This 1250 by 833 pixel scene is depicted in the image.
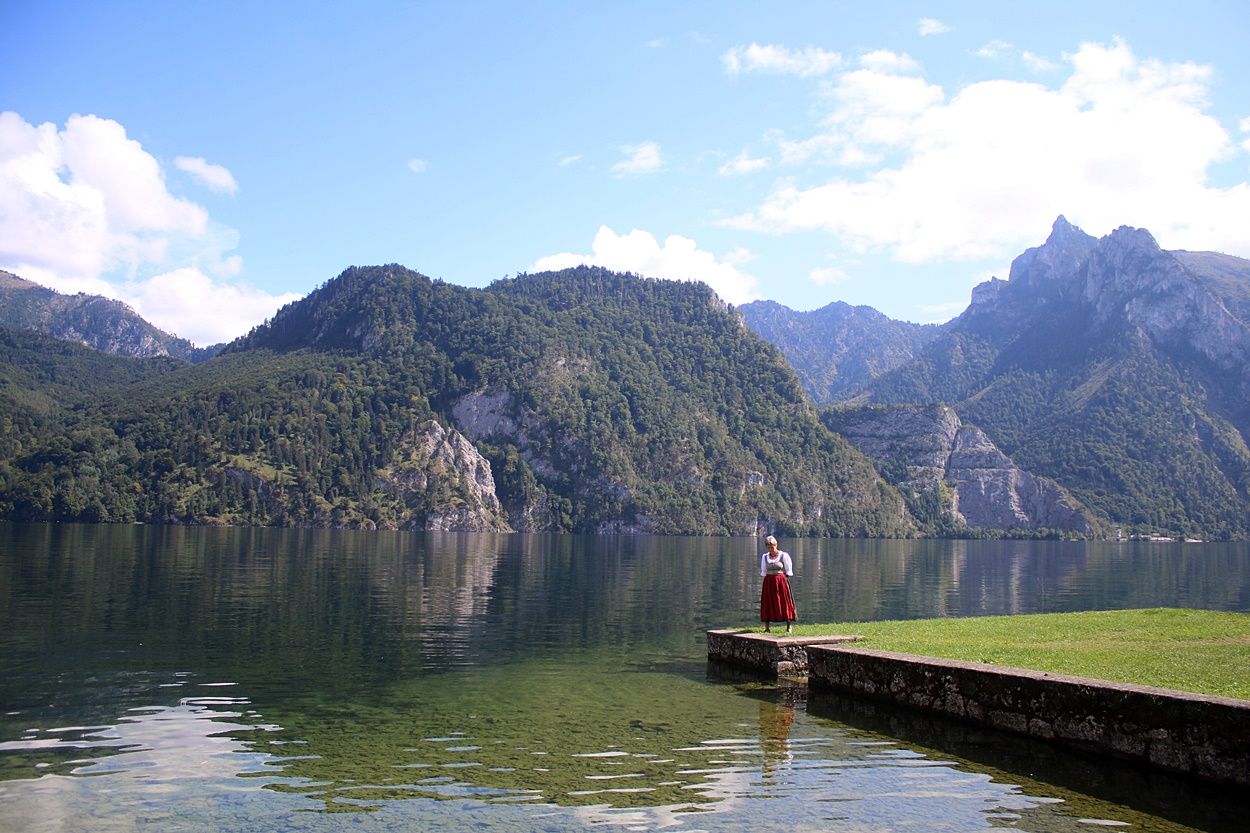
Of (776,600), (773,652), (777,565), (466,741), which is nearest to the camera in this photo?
(466,741)

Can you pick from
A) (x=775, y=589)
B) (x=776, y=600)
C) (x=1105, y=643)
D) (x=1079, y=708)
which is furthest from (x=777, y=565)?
(x=1079, y=708)

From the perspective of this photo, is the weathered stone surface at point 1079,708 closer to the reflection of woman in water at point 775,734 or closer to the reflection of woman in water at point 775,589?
the reflection of woman in water at point 775,734

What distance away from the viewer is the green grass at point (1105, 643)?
16.7m

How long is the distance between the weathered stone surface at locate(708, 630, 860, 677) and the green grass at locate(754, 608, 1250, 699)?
1118 mm

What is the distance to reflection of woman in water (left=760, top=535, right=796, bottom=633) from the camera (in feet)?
84.0

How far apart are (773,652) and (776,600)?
10.2 feet

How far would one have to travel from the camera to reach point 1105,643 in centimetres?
2233

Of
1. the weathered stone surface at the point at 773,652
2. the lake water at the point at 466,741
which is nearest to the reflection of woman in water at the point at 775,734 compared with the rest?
the lake water at the point at 466,741

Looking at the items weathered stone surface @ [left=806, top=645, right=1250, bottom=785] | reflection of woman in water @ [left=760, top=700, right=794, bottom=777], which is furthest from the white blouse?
reflection of woman in water @ [left=760, top=700, right=794, bottom=777]

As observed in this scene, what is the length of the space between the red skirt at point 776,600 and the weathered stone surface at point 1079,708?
5.23 metres

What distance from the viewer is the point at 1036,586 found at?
235 ft

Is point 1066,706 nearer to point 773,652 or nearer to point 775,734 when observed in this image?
point 775,734

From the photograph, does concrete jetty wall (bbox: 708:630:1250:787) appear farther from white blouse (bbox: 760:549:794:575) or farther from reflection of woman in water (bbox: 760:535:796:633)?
white blouse (bbox: 760:549:794:575)

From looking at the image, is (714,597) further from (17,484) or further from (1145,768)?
(17,484)
